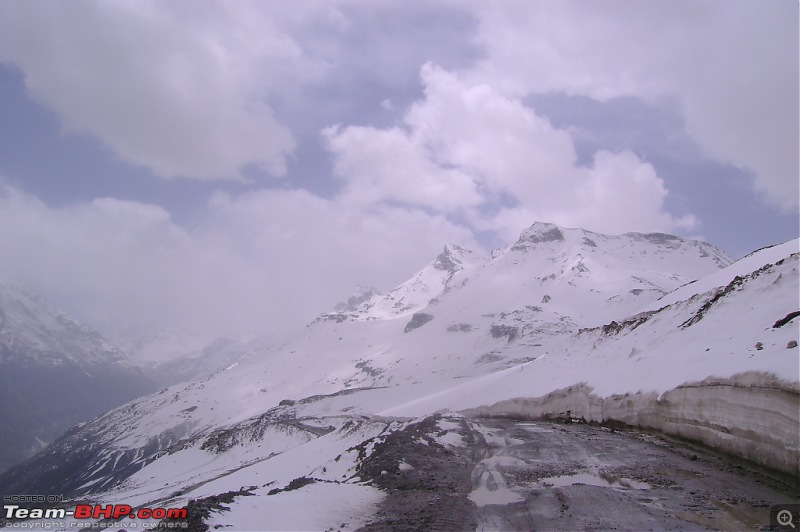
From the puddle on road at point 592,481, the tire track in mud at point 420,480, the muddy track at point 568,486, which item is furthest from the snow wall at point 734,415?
the tire track in mud at point 420,480

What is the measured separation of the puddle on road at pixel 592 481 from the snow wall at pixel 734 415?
10.9 ft

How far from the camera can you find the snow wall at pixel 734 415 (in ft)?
39.5

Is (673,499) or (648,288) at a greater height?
(648,288)

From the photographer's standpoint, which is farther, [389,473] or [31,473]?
[31,473]

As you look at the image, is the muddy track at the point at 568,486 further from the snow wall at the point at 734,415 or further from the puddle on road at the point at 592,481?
the snow wall at the point at 734,415

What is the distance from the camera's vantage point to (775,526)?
30.8 ft

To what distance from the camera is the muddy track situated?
34.8 feet

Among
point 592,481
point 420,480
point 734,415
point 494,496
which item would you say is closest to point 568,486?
point 592,481

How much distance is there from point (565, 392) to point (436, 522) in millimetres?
23869

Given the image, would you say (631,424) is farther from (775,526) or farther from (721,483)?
(775,526)

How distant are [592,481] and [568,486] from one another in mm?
873

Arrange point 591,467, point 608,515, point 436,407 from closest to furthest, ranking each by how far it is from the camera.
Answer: point 608,515, point 591,467, point 436,407

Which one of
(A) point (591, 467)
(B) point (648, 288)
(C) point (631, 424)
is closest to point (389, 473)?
(A) point (591, 467)

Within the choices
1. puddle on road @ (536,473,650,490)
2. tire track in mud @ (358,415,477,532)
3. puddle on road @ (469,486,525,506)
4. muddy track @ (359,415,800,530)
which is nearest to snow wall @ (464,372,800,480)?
muddy track @ (359,415,800,530)
